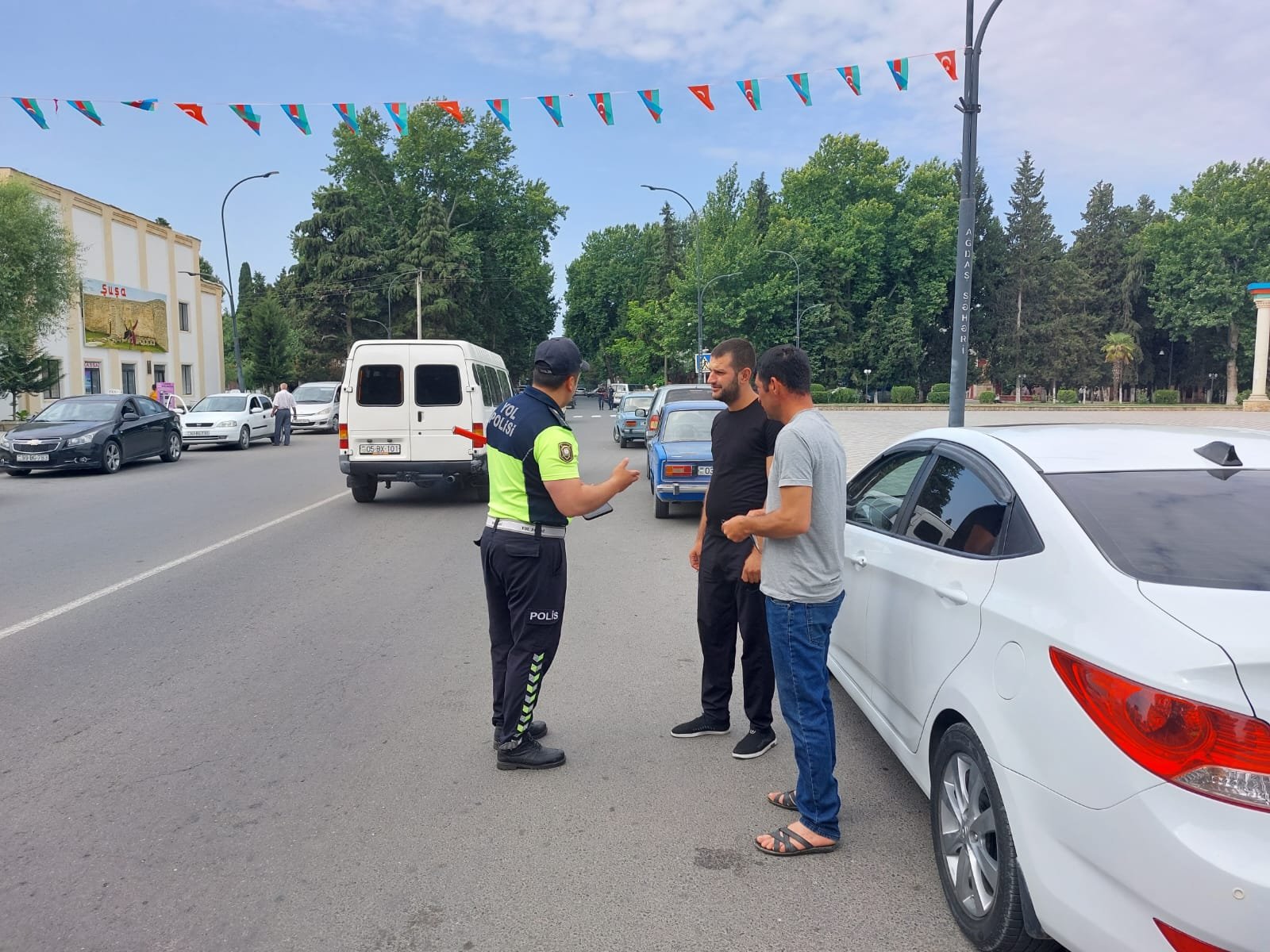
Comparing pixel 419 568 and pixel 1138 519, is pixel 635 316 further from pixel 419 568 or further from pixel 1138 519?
pixel 1138 519

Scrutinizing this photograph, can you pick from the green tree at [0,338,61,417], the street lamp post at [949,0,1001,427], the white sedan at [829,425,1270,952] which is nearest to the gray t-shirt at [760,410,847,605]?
the white sedan at [829,425,1270,952]

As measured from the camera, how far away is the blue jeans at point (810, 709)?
3430mm

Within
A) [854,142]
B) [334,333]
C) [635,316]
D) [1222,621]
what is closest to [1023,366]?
[854,142]

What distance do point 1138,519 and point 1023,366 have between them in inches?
2998

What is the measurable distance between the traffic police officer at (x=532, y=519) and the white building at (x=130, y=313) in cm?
3497

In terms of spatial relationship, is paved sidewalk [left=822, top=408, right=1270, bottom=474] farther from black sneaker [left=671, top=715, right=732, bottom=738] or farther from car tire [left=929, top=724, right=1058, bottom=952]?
car tire [left=929, top=724, right=1058, bottom=952]

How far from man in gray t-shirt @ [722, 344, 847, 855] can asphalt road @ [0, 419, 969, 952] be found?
0.20 metres

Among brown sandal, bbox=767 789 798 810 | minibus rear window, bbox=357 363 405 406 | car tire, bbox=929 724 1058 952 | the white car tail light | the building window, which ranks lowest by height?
brown sandal, bbox=767 789 798 810

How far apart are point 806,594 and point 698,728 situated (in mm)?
1485

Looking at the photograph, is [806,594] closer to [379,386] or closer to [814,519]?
[814,519]

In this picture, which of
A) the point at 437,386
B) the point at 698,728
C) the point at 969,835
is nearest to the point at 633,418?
the point at 437,386

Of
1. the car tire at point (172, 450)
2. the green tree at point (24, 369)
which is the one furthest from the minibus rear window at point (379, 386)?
the green tree at point (24, 369)

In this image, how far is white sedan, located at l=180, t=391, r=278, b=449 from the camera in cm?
2495

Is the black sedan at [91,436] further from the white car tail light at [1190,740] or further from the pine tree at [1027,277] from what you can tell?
the pine tree at [1027,277]
